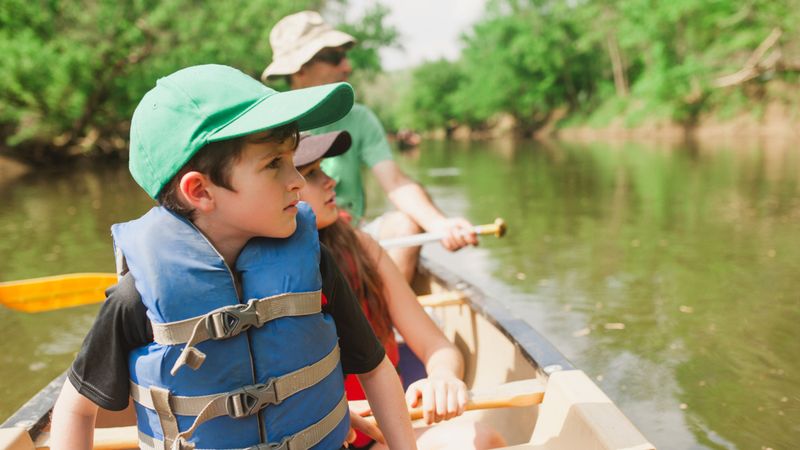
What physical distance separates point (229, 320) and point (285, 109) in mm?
377

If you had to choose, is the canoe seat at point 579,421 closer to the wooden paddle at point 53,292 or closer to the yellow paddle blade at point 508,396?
the yellow paddle blade at point 508,396

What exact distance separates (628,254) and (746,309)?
1.86 meters

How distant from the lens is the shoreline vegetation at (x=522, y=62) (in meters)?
18.3

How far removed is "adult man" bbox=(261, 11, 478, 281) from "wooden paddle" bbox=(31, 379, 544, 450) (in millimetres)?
1031

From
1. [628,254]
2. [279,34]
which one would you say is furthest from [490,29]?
[279,34]

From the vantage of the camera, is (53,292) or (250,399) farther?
(53,292)

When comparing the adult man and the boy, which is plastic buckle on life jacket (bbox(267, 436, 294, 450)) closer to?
the boy

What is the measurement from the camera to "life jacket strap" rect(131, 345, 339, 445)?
1.19m

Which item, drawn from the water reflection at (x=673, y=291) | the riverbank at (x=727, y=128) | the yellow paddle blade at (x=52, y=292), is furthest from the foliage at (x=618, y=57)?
the yellow paddle blade at (x=52, y=292)

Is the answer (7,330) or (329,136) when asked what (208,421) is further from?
(7,330)

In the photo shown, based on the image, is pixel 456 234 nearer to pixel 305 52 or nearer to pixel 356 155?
pixel 356 155

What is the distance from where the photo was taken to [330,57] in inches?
117

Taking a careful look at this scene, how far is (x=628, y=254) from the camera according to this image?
252 inches

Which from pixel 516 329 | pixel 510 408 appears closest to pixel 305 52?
pixel 516 329
